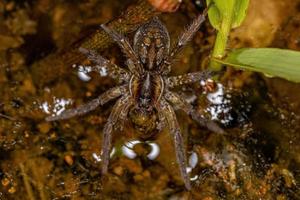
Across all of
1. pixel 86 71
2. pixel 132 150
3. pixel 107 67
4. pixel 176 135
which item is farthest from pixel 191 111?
pixel 86 71

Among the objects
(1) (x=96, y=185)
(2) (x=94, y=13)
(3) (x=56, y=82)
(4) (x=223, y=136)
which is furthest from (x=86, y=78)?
(4) (x=223, y=136)

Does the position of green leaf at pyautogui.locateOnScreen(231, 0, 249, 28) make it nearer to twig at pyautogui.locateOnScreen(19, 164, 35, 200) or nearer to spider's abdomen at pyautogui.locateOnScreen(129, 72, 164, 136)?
spider's abdomen at pyautogui.locateOnScreen(129, 72, 164, 136)

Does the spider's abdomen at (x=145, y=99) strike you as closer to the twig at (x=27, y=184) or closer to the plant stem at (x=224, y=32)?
the plant stem at (x=224, y=32)

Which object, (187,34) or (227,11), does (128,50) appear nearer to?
(187,34)

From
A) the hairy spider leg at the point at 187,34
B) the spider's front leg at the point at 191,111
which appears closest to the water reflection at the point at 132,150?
the spider's front leg at the point at 191,111

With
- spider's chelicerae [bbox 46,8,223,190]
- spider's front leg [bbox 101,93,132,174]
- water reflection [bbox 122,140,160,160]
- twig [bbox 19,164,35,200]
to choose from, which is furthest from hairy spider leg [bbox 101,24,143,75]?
twig [bbox 19,164,35,200]

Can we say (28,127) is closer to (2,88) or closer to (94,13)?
(2,88)
